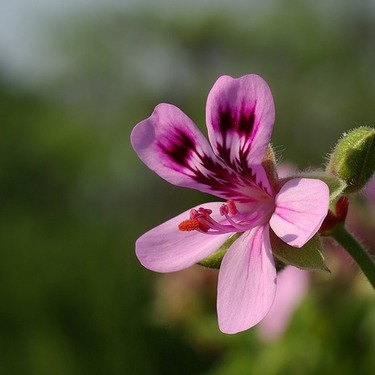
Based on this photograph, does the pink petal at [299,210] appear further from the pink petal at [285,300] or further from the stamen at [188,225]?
the pink petal at [285,300]

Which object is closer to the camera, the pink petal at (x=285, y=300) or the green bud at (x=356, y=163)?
the green bud at (x=356, y=163)

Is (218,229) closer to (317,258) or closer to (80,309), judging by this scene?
(317,258)

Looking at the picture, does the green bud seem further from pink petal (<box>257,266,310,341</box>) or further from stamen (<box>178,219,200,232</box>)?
pink petal (<box>257,266,310,341</box>)

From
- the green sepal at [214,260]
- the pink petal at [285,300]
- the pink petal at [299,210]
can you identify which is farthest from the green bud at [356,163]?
the pink petal at [285,300]

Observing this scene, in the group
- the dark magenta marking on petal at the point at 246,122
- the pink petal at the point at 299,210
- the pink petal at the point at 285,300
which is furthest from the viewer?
the pink petal at the point at 285,300

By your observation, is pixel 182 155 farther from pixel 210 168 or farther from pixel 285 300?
pixel 285 300

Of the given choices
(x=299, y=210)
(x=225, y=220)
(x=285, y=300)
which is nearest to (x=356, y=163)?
(x=299, y=210)

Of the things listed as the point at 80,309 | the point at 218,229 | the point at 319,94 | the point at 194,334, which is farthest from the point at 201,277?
the point at 319,94
